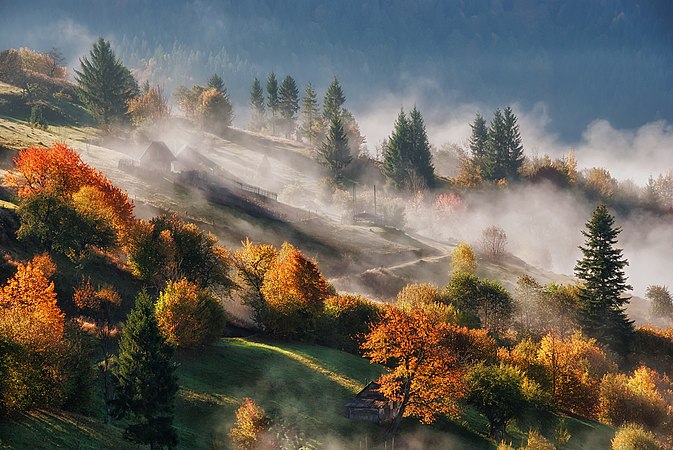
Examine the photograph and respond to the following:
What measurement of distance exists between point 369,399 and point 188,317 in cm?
2072

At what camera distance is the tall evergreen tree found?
552 ft

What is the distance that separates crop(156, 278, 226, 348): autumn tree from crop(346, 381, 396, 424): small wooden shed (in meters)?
17.6

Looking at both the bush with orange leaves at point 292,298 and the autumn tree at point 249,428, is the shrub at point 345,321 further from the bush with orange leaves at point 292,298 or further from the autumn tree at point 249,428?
the autumn tree at point 249,428

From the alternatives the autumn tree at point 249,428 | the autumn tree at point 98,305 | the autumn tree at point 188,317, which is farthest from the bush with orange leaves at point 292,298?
the autumn tree at point 249,428

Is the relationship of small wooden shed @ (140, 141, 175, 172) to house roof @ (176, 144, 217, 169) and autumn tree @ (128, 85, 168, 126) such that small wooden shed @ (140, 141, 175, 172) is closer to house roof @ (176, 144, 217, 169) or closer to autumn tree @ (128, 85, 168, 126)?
house roof @ (176, 144, 217, 169)

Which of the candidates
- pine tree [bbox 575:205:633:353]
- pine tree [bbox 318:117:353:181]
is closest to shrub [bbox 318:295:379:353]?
pine tree [bbox 575:205:633:353]

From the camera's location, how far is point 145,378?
38.0 metres

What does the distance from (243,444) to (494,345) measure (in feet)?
144

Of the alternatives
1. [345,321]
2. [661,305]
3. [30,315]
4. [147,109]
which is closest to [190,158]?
[147,109]

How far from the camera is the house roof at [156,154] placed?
129 meters

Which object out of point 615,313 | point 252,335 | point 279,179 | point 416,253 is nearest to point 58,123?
point 279,179

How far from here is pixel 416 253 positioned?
126 metres

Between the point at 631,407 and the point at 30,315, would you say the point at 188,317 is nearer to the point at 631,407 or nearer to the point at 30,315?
the point at 30,315

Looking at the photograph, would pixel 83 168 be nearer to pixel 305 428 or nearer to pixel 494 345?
pixel 305 428
